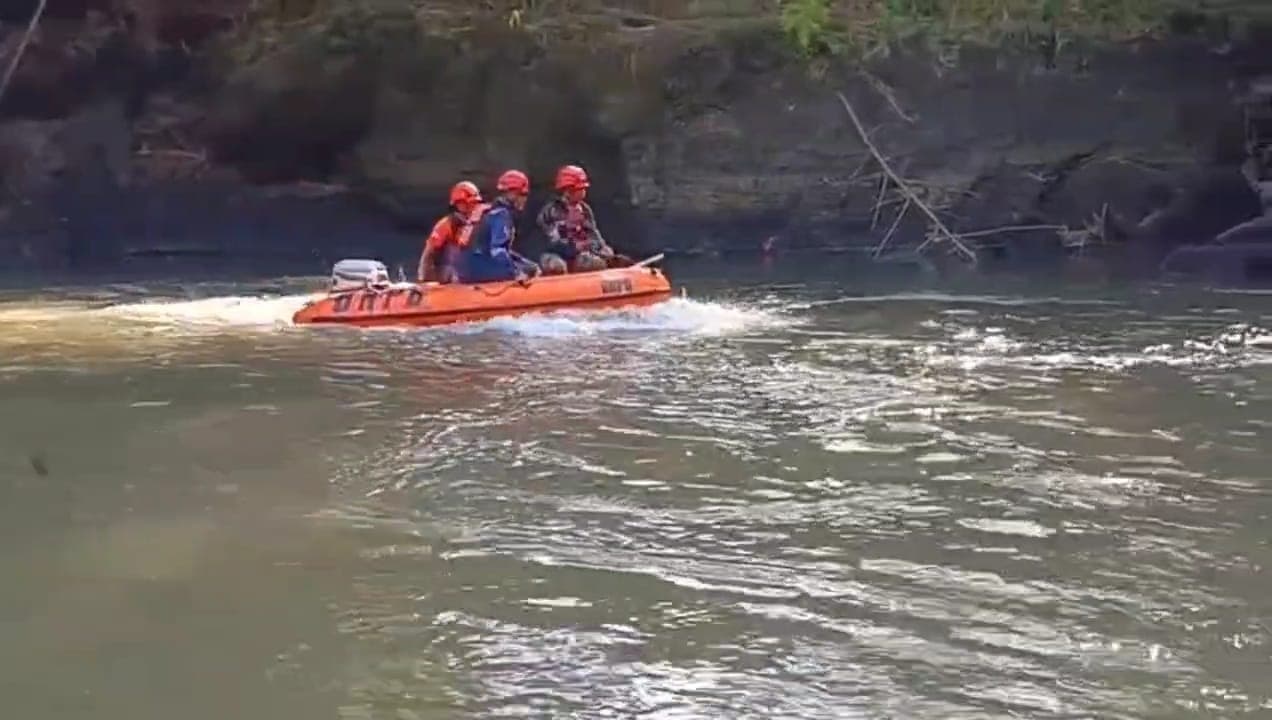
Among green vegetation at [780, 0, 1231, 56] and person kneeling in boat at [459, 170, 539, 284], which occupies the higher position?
green vegetation at [780, 0, 1231, 56]

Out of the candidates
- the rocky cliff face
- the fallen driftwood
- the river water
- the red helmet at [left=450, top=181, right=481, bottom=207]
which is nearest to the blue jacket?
the red helmet at [left=450, top=181, right=481, bottom=207]

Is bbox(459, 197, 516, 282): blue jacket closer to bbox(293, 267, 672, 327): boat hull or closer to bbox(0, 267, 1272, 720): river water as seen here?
bbox(293, 267, 672, 327): boat hull

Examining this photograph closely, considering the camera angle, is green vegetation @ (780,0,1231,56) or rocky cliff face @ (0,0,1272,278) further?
rocky cliff face @ (0,0,1272,278)

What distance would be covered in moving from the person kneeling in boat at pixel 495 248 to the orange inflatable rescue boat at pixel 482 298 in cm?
32

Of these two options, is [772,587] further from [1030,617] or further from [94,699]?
[94,699]

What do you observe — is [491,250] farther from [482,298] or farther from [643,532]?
[643,532]

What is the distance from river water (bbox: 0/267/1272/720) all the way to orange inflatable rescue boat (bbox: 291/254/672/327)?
55.3 inches

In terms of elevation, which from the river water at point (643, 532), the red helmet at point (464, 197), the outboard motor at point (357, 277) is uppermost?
the red helmet at point (464, 197)

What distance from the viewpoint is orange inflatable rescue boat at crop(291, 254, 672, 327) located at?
13109 mm

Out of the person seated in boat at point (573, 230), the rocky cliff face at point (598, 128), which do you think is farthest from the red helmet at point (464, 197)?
the rocky cliff face at point (598, 128)

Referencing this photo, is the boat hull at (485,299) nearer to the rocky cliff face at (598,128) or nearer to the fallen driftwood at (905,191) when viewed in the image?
the fallen driftwood at (905,191)

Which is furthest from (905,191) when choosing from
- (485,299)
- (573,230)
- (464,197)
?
(485,299)

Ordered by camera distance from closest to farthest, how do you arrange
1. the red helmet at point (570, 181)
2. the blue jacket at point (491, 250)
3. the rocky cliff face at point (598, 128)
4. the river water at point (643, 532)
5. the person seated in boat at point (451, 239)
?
the river water at point (643, 532), the blue jacket at point (491, 250), the person seated in boat at point (451, 239), the red helmet at point (570, 181), the rocky cliff face at point (598, 128)

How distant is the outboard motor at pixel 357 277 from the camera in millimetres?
13508
